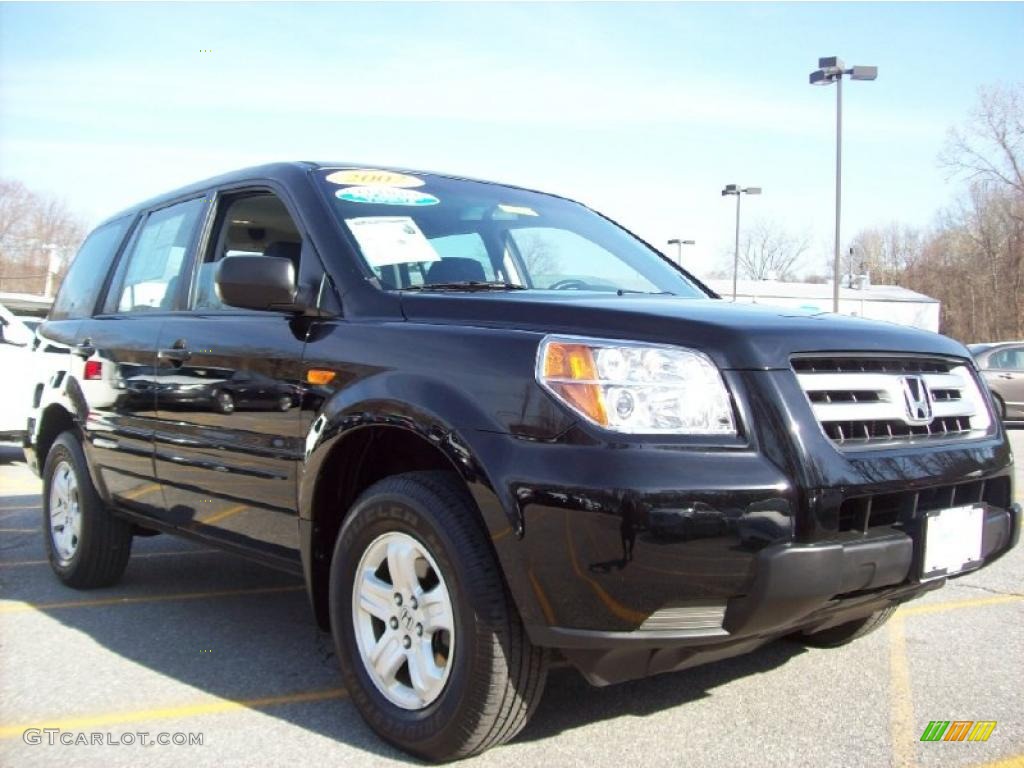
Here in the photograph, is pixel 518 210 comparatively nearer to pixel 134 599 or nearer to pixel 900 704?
pixel 900 704

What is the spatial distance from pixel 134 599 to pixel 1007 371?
15448 mm

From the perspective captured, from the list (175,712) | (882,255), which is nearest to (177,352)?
(175,712)

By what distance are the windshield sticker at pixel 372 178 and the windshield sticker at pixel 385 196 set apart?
41 mm

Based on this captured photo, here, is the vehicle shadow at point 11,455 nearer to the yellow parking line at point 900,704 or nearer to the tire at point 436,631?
the tire at point 436,631

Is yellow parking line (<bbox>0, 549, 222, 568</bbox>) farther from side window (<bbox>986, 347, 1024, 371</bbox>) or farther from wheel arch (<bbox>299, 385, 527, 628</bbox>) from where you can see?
side window (<bbox>986, 347, 1024, 371</bbox>)

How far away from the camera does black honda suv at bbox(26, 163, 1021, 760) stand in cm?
232

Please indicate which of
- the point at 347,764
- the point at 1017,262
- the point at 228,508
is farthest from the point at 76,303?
the point at 1017,262

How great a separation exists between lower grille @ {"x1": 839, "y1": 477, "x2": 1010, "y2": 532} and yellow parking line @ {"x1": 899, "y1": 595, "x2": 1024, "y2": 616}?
1.54 meters

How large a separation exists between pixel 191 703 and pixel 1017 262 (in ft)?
177

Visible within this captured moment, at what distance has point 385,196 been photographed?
3590 mm

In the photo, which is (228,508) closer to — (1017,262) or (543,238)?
(543,238)

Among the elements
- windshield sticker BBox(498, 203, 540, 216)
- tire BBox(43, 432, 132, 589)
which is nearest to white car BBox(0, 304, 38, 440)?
tire BBox(43, 432, 132, 589)

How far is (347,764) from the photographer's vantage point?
273 cm

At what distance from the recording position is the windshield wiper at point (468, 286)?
3.21 m
